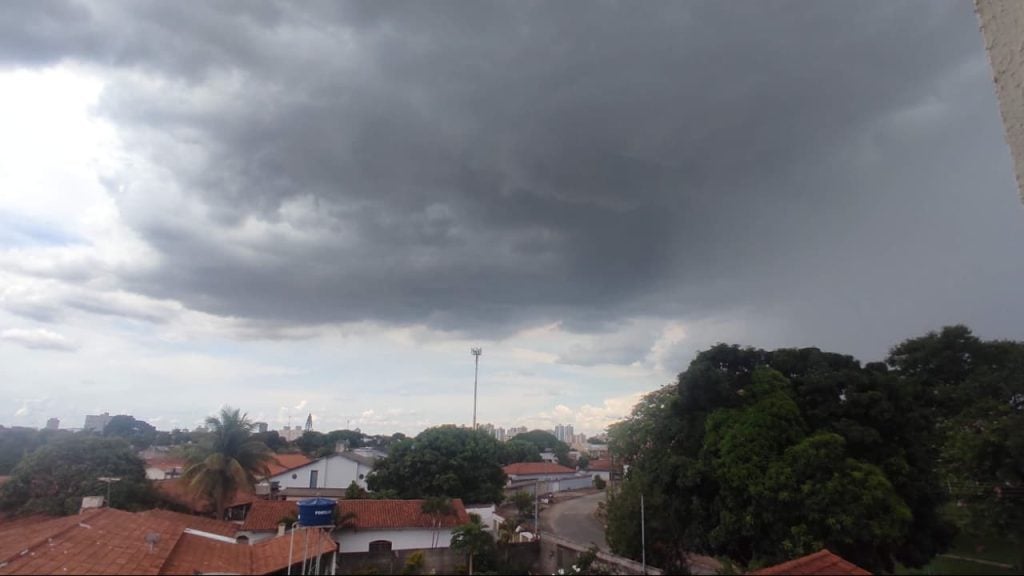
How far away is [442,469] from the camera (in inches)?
1193

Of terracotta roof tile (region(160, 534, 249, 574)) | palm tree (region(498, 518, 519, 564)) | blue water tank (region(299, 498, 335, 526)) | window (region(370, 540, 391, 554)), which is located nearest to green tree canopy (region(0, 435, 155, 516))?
window (region(370, 540, 391, 554))

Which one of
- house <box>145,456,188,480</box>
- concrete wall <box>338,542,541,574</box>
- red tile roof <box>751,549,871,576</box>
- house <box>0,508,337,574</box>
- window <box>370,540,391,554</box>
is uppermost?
red tile roof <box>751,549,871,576</box>

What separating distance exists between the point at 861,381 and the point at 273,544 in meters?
14.4

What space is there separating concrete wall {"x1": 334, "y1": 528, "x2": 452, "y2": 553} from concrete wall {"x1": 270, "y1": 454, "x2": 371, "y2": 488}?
44.5 feet

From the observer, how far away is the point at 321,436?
77.1 m

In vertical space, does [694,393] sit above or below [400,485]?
above

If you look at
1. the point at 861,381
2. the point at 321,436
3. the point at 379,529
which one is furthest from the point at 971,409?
the point at 321,436

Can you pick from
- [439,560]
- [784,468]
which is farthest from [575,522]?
[784,468]

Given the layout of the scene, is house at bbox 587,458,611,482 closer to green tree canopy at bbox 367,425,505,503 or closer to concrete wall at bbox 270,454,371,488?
green tree canopy at bbox 367,425,505,503

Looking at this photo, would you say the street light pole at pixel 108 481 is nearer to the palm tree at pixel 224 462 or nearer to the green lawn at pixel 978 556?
the palm tree at pixel 224 462

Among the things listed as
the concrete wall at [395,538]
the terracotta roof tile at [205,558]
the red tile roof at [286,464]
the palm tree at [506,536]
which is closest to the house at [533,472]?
the red tile roof at [286,464]

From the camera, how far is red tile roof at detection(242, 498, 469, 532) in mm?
21719

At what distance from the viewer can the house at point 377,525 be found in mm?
21016

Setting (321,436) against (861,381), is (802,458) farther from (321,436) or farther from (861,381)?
(321,436)
